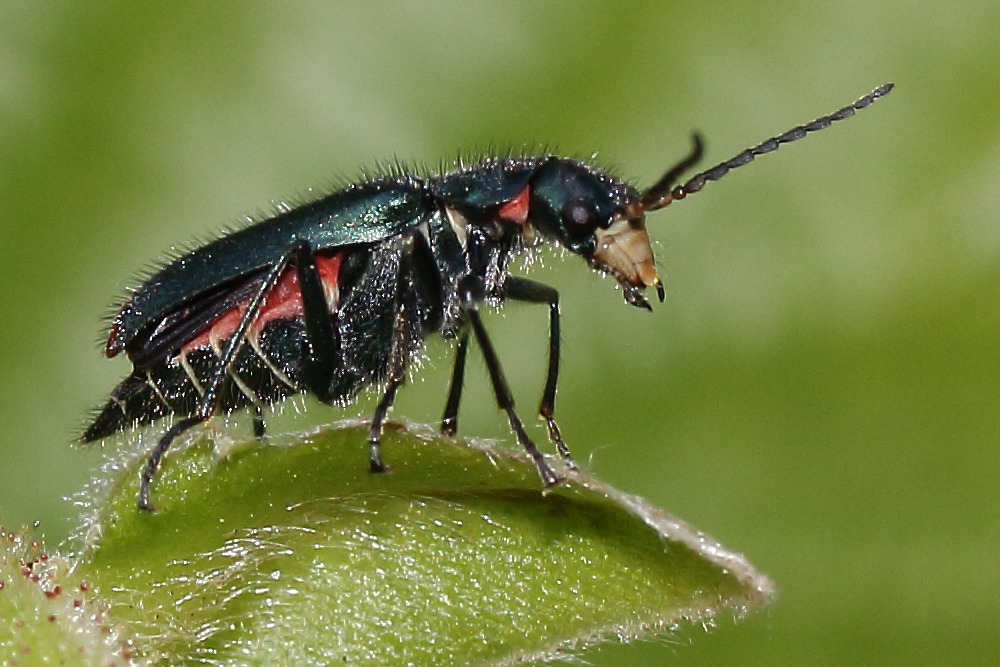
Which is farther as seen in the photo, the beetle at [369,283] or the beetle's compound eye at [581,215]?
the beetle's compound eye at [581,215]

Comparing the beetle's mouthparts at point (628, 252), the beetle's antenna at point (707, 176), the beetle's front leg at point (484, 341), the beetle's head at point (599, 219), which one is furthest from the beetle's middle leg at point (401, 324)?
the beetle's antenna at point (707, 176)

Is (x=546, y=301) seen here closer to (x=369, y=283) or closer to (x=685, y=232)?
(x=369, y=283)

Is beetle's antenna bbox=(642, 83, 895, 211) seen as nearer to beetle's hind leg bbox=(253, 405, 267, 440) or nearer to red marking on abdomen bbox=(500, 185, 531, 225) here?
red marking on abdomen bbox=(500, 185, 531, 225)

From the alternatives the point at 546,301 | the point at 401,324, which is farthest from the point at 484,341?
the point at 546,301

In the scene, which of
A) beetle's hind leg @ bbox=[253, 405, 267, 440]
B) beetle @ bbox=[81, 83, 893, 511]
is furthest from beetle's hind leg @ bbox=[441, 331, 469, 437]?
beetle's hind leg @ bbox=[253, 405, 267, 440]

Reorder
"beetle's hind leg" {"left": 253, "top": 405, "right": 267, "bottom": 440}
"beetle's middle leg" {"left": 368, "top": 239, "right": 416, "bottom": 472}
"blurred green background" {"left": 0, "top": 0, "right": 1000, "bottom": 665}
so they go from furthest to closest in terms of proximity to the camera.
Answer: "blurred green background" {"left": 0, "top": 0, "right": 1000, "bottom": 665}
"beetle's hind leg" {"left": 253, "top": 405, "right": 267, "bottom": 440}
"beetle's middle leg" {"left": 368, "top": 239, "right": 416, "bottom": 472}

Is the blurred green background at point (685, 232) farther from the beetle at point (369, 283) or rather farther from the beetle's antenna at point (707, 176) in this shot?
the beetle's antenna at point (707, 176)

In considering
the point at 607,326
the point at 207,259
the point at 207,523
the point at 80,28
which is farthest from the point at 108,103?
the point at 207,523

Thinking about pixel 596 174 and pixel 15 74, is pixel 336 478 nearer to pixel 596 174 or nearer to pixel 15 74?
Answer: pixel 596 174
